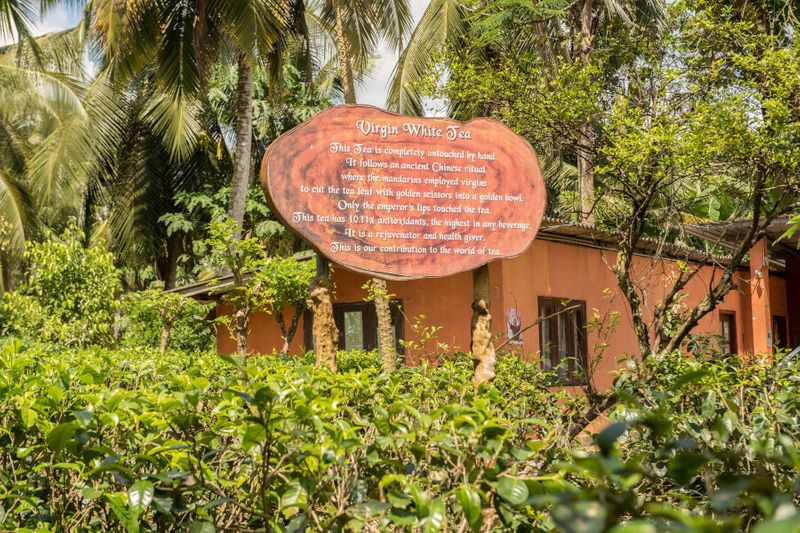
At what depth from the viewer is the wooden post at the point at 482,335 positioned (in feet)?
20.1

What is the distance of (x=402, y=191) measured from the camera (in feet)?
20.0

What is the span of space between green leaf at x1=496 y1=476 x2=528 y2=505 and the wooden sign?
3.66m

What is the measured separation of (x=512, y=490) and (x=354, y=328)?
11.6 m

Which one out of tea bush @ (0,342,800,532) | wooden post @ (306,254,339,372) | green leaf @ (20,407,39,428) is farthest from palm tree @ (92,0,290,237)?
green leaf @ (20,407,39,428)

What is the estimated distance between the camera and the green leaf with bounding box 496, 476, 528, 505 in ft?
7.60

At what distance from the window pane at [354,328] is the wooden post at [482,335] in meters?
7.56

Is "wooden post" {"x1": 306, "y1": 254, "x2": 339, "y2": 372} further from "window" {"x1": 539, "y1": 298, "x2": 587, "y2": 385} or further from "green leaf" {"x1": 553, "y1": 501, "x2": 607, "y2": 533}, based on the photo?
"window" {"x1": 539, "y1": 298, "x2": 587, "y2": 385}

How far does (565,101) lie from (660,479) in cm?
610

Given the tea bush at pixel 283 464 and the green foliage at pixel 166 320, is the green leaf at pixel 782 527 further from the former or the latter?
the green foliage at pixel 166 320

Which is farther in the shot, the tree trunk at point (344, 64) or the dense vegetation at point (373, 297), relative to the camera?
the tree trunk at point (344, 64)

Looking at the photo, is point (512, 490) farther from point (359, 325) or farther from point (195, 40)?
point (195, 40)

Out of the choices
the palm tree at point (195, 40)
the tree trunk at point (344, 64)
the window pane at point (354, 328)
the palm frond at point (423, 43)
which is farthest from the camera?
the palm frond at point (423, 43)

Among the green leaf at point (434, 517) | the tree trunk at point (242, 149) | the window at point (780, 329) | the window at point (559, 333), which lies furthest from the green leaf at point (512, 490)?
the window at point (780, 329)

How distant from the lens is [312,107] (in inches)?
915
